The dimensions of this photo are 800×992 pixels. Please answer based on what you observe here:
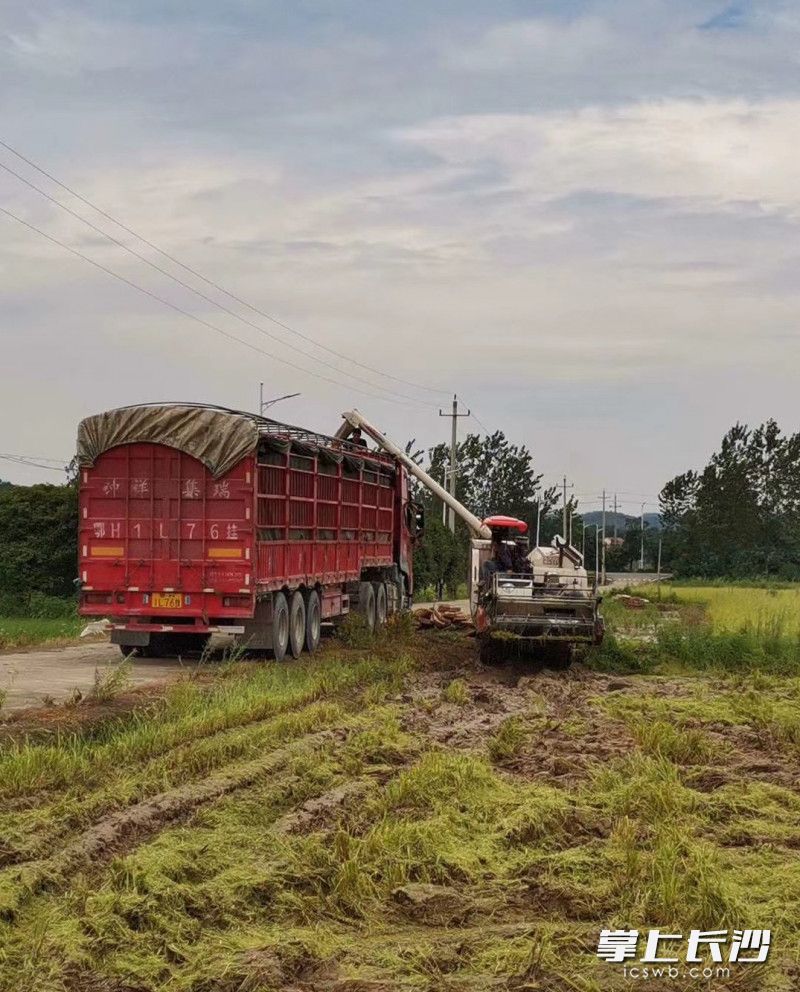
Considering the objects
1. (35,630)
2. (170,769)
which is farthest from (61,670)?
(170,769)

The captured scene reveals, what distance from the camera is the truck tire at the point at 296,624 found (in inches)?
934

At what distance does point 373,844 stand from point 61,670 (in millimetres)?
13271

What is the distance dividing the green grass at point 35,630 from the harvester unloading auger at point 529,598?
838 centimetres

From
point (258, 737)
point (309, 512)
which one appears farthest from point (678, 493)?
point (258, 737)

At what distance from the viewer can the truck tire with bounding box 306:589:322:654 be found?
979 inches

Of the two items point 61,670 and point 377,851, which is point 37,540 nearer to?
point 61,670

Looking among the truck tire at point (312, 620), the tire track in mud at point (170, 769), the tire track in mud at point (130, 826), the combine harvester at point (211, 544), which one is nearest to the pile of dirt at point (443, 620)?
the truck tire at point (312, 620)

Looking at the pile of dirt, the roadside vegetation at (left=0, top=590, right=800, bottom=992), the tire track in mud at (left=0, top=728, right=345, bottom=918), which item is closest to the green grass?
the pile of dirt

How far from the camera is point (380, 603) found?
3092 centimetres

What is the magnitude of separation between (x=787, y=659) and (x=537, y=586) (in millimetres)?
4884

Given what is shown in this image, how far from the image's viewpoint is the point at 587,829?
10.3 metres

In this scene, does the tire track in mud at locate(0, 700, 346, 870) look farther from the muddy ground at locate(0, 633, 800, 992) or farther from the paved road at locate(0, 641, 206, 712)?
the paved road at locate(0, 641, 206, 712)

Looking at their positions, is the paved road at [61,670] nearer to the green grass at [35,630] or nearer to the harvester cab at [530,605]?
the green grass at [35,630]

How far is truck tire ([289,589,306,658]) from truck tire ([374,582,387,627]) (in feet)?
19.6
